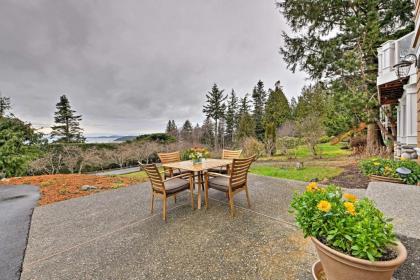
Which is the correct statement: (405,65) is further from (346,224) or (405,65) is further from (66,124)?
(66,124)

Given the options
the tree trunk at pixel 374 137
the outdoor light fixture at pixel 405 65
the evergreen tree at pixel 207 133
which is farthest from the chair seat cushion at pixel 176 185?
the evergreen tree at pixel 207 133

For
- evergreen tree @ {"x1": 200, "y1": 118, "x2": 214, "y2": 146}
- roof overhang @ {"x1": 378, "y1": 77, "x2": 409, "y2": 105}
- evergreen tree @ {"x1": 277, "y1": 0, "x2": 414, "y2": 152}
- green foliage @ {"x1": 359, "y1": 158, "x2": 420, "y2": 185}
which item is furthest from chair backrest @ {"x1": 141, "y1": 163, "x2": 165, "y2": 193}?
evergreen tree @ {"x1": 200, "y1": 118, "x2": 214, "y2": 146}

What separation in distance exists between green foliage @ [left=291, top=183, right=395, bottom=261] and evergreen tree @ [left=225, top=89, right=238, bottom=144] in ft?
77.8

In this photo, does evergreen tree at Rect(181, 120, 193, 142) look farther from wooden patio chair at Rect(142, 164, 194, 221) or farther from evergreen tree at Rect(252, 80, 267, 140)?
wooden patio chair at Rect(142, 164, 194, 221)

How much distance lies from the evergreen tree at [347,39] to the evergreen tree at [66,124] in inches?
931

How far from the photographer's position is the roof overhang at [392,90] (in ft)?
15.0

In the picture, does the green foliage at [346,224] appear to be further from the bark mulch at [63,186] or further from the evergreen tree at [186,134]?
the evergreen tree at [186,134]

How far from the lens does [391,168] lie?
347 centimetres

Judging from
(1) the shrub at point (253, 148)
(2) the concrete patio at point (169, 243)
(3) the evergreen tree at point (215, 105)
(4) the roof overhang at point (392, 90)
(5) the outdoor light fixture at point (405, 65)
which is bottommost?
(2) the concrete patio at point (169, 243)

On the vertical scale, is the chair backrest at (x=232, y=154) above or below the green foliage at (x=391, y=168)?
above

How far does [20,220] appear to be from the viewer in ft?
10.5

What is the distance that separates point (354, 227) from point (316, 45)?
1205cm

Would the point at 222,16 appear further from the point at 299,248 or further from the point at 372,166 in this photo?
the point at 299,248

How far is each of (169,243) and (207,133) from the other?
65.7ft
